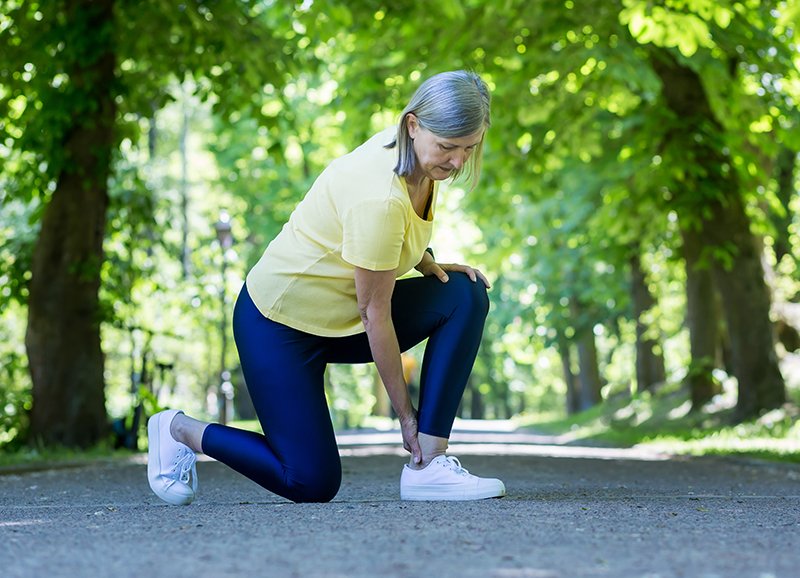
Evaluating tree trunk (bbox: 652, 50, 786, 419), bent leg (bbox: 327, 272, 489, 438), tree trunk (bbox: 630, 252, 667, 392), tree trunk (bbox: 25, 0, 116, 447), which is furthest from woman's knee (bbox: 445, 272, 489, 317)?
tree trunk (bbox: 630, 252, 667, 392)

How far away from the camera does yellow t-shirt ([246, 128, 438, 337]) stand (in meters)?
4.73

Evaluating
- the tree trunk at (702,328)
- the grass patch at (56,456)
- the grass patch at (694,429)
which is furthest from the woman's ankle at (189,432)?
the tree trunk at (702,328)

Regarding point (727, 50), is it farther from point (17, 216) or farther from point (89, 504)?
point (17, 216)

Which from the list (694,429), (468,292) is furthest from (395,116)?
(468,292)

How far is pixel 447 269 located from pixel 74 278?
8.00m

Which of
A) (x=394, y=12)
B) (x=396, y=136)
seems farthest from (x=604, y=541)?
(x=394, y=12)

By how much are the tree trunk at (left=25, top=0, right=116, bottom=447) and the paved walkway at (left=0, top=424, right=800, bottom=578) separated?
5598 mm

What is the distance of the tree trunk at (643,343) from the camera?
2500cm

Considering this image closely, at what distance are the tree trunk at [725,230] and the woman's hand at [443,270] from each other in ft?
28.9

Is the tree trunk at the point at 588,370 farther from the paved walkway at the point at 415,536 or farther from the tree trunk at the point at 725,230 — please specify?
the paved walkway at the point at 415,536

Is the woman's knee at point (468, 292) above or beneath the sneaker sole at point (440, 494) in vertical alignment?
above

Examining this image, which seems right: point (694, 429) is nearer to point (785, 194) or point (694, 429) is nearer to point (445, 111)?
point (785, 194)

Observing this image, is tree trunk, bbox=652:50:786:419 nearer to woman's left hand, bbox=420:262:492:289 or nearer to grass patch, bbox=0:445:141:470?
grass patch, bbox=0:445:141:470

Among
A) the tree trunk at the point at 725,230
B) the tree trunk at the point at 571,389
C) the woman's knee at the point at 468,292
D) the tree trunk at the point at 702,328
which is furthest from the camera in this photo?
the tree trunk at the point at 571,389
